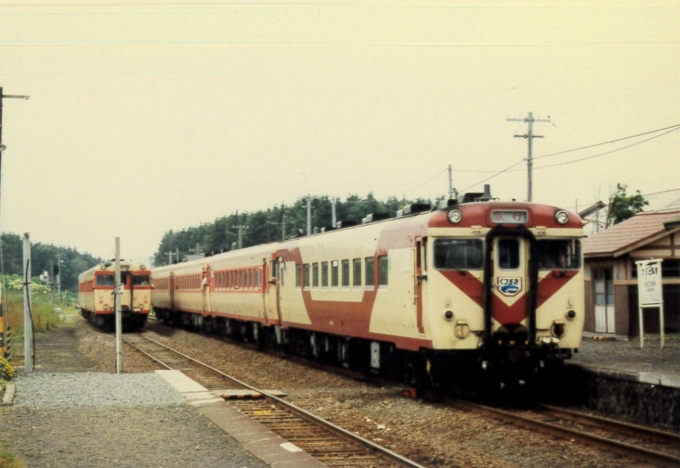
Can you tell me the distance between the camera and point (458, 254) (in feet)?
42.5

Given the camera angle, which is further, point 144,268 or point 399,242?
point 144,268

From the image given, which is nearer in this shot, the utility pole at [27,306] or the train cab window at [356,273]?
the train cab window at [356,273]

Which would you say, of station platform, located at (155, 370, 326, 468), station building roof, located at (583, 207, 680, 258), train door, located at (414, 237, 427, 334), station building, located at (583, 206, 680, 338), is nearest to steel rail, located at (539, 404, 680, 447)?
train door, located at (414, 237, 427, 334)

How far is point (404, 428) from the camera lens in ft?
37.4

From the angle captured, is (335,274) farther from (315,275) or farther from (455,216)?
(455,216)

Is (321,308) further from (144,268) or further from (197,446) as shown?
(144,268)

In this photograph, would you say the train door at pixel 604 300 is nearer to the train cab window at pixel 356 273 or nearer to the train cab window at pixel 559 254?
the train cab window at pixel 356 273

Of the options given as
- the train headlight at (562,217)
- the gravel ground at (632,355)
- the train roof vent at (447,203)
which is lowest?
the gravel ground at (632,355)

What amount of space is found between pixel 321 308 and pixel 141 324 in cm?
2202

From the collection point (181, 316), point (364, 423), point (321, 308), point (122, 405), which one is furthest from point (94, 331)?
point (364, 423)

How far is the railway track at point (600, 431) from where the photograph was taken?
30.3 ft

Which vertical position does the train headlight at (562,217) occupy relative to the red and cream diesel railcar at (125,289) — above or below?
above

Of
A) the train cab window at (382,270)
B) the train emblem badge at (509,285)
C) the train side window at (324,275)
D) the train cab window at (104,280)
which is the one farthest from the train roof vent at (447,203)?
the train cab window at (104,280)

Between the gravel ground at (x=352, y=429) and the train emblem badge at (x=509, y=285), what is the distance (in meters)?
1.85
